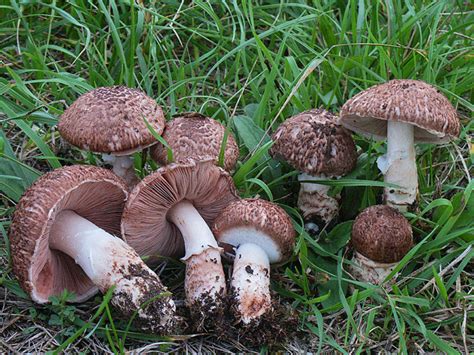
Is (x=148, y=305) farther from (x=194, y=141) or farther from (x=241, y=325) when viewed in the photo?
(x=194, y=141)

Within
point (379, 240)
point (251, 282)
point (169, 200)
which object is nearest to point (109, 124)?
point (169, 200)

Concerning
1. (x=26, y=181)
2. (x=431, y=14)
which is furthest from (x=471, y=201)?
(x=26, y=181)

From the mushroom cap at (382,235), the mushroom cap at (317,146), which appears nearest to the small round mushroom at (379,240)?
the mushroom cap at (382,235)

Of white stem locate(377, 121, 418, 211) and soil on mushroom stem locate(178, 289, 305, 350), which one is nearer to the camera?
soil on mushroom stem locate(178, 289, 305, 350)

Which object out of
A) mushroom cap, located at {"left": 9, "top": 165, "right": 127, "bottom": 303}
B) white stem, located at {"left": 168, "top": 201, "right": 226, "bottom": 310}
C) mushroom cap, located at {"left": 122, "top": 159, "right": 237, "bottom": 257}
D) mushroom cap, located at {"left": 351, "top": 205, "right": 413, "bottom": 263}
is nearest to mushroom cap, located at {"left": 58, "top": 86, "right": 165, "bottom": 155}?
mushroom cap, located at {"left": 9, "top": 165, "right": 127, "bottom": 303}

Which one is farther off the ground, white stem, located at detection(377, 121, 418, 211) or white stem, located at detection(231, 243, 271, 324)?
white stem, located at detection(377, 121, 418, 211)

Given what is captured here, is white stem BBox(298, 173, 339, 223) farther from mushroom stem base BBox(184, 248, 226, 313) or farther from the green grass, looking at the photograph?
mushroom stem base BBox(184, 248, 226, 313)
